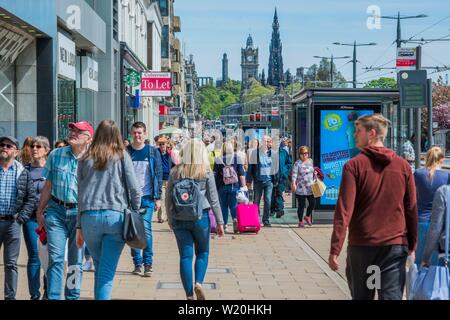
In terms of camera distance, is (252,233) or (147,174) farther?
(252,233)

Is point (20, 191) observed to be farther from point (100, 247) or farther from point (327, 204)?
point (327, 204)

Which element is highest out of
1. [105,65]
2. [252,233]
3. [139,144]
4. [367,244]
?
[105,65]

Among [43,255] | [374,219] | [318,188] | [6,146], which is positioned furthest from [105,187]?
[318,188]

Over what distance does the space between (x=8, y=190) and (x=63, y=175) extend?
0.71 metres

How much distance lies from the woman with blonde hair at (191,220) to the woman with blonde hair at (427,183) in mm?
1904

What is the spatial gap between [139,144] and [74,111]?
1415 cm

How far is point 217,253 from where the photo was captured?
12586 millimetres

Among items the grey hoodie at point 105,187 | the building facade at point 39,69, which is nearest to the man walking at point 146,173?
the grey hoodie at point 105,187

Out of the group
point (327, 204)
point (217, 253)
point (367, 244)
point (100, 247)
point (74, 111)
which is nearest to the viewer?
point (367, 244)

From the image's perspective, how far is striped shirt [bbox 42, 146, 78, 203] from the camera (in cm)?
766

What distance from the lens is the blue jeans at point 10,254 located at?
7977 millimetres

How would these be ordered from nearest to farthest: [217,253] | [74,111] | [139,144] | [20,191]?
[20,191]
[139,144]
[217,253]
[74,111]

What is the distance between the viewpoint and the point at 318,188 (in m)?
16.2
